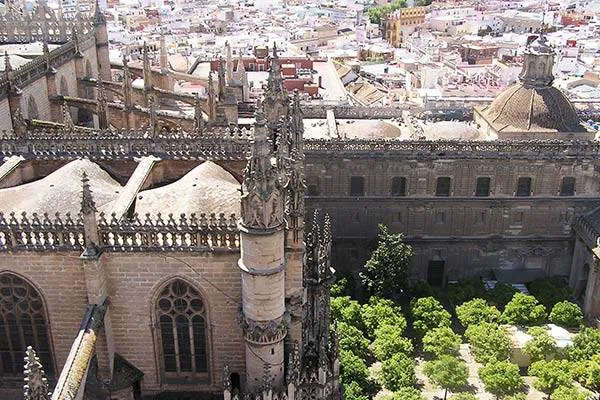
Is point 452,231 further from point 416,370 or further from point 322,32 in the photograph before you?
point 322,32

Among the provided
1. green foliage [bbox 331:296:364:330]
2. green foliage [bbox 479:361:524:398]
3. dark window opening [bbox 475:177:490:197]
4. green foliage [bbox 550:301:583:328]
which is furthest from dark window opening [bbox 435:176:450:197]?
green foliage [bbox 479:361:524:398]

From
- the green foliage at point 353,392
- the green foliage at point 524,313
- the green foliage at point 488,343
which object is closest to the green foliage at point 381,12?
the green foliage at point 524,313

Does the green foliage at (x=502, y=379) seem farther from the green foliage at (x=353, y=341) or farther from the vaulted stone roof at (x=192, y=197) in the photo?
the vaulted stone roof at (x=192, y=197)

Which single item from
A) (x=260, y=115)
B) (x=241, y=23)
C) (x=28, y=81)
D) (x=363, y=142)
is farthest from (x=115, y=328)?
(x=241, y=23)

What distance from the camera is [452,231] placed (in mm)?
48188

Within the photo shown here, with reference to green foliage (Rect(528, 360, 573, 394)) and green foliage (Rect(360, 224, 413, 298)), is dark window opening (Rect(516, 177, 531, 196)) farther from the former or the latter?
green foliage (Rect(528, 360, 573, 394))

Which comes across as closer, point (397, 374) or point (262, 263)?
point (262, 263)

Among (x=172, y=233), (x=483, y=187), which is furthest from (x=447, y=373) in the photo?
(x=172, y=233)

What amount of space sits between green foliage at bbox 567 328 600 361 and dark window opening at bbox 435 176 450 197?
14.0m

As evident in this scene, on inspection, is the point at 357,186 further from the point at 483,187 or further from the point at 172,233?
the point at 172,233

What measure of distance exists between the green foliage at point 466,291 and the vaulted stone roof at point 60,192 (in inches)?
1042

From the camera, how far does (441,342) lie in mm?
36438

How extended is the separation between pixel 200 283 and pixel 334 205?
29803 millimetres

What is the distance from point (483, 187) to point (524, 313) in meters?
10.7
